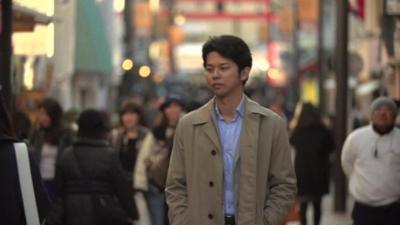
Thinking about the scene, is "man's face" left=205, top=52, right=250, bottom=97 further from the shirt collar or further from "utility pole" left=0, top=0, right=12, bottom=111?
"utility pole" left=0, top=0, right=12, bottom=111

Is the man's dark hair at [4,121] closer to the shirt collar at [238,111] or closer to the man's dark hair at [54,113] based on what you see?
the shirt collar at [238,111]

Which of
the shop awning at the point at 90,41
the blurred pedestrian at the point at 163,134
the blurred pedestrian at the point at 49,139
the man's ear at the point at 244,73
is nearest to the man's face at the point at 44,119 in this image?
the blurred pedestrian at the point at 49,139

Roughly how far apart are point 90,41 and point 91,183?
1580 cm

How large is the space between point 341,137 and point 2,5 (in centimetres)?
924

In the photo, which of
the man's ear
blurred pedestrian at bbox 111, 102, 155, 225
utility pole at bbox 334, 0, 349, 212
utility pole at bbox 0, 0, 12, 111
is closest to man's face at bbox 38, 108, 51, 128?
blurred pedestrian at bbox 111, 102, 155, 225

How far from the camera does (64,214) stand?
9.67 metres

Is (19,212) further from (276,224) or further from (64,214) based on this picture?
(64,214)

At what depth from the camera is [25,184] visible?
615 cm

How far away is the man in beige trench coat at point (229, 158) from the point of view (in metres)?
6.26

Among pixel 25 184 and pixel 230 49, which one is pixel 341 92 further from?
pixel 25 184

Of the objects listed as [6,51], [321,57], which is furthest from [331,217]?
[321,57]

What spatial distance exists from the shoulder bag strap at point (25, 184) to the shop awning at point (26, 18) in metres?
5.77

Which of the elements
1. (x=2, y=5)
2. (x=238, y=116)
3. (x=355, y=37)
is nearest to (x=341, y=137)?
(x=2, y=5)

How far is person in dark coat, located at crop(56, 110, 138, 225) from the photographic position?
9531 mm
